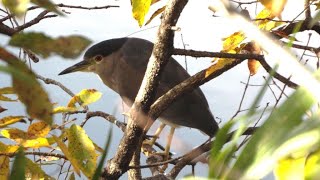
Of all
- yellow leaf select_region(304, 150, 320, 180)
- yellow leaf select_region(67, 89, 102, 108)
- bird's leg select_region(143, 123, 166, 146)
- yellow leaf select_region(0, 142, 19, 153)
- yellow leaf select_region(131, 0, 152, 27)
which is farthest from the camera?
bird's leg select_region(143, 123, 166, 146)

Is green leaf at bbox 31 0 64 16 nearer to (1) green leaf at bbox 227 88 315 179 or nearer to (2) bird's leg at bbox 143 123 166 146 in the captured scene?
(1) green leaf at bbox 227 88 315 179

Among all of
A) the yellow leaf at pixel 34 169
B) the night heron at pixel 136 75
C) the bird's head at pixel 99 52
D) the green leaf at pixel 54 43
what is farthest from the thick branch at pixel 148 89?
the bird's head at pixel 99 52

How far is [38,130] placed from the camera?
67cm

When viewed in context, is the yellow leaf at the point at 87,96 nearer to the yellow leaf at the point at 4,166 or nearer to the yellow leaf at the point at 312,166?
the yellow leaf at the point at 4,166

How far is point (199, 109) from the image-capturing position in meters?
1.39

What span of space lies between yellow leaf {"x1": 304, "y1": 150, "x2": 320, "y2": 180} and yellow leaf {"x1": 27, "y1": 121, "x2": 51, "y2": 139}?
487mm

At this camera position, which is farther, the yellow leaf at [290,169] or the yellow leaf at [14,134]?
the yellow leaf at [14,134]

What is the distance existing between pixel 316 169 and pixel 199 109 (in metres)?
1.18

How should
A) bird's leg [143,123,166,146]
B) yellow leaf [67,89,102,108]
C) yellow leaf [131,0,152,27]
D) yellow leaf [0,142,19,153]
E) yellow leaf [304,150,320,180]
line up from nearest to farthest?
yellow leaf [304,150,320,180], yellow leaf [131,0,152,27], yellow leaf [0,142,19,153], yellow leaf [67,89,102,108], bird's leg [143,123,166,146]

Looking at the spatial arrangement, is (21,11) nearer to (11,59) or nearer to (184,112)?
(11,59)

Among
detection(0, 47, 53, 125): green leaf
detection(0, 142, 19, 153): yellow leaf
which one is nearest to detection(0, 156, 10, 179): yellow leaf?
detection(0, 142, 19, 153): yellow leaf

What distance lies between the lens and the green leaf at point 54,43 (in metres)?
0.29

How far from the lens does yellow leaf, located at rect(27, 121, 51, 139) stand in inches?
26.2

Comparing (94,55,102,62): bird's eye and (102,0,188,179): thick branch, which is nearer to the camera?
(102,0,188,179): thick branch
